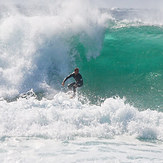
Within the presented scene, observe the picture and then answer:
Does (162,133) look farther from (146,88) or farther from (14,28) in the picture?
(14,28)

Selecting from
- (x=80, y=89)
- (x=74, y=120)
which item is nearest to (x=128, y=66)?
Answer: (x=80, y=89)

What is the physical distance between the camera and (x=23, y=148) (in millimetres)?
6824

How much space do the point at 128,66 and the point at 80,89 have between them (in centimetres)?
342

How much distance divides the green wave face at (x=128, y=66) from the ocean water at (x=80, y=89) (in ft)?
0.15

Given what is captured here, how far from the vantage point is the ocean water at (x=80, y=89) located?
708 centimetres

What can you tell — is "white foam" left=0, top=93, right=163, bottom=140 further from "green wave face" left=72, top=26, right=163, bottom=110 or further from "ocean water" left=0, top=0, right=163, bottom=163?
"green wave face" left=72, top=26, right=163, bottom=110

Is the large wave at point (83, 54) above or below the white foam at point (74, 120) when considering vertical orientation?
above

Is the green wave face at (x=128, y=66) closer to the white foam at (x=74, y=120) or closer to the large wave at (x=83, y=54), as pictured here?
the large wave at (x=83, y=54)

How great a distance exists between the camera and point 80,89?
12023 millimetres

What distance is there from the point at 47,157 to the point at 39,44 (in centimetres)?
893

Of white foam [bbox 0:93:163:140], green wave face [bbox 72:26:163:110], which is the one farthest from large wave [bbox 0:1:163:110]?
white foam [bbox 0:93:163:140]

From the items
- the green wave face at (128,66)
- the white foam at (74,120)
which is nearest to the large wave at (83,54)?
the green wave face at (128,66)

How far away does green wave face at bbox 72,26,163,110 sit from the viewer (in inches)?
461

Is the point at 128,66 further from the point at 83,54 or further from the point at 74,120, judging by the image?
the point at 74,120
